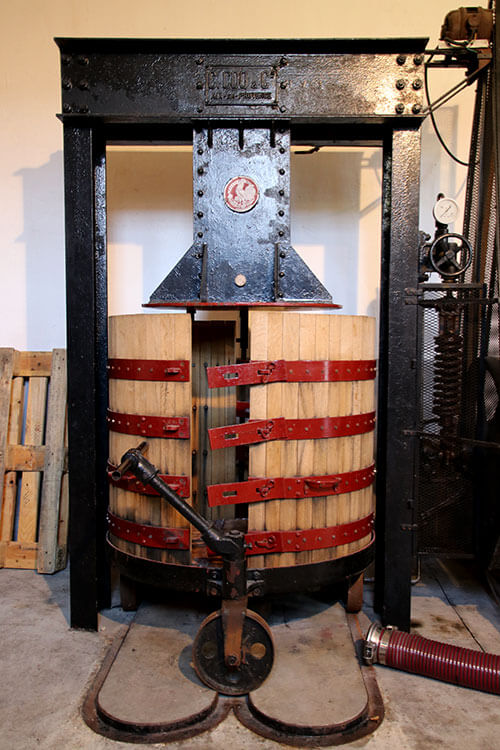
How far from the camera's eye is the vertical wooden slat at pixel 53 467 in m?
3.82

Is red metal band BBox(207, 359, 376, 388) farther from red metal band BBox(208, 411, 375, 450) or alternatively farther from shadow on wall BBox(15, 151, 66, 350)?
shadow on wall BBox(15, 151, 66, 350)

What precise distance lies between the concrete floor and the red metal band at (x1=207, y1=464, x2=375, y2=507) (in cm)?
81

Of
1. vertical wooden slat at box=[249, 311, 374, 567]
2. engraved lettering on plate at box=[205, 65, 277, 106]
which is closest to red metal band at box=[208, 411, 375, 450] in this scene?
vertical wooden slat at box=[249, 311, 374, 567]

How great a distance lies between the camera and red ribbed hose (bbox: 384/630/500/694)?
2533 millimetres

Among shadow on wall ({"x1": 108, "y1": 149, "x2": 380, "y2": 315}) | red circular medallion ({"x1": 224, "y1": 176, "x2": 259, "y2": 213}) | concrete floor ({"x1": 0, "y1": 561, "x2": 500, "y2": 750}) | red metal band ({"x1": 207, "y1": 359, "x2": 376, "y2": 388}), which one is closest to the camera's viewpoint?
concrete floor ({"x1": 0, "y1": 561, "x2": 500, "y2": 750})

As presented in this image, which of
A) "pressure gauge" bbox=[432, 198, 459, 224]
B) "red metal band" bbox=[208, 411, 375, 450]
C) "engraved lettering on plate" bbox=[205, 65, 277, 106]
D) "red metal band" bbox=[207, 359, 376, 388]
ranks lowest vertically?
"red metal band" bbox=[208, 411, 375, 450]

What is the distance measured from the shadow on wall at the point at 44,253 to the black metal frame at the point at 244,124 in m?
1.08

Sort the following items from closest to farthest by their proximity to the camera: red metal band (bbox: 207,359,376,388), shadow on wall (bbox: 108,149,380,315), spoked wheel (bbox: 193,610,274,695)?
spoked wheel (bbox: 193,610,274,695), red metal band (bbox: 207,359,376,388), shadow on wall (bbox: 108,149,380,315)

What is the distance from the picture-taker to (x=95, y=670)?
267 centimetres

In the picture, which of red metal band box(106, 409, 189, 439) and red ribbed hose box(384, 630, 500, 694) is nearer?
red ribbed hose box(384, 630, 500, 694)

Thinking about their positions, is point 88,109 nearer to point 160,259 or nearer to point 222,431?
point 160,259

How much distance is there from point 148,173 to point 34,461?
7.07 feet

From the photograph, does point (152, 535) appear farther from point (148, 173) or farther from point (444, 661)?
point (148, 173)

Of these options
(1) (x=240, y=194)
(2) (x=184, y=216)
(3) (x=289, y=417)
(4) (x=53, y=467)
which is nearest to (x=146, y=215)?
(2) (x=184, y=216)
